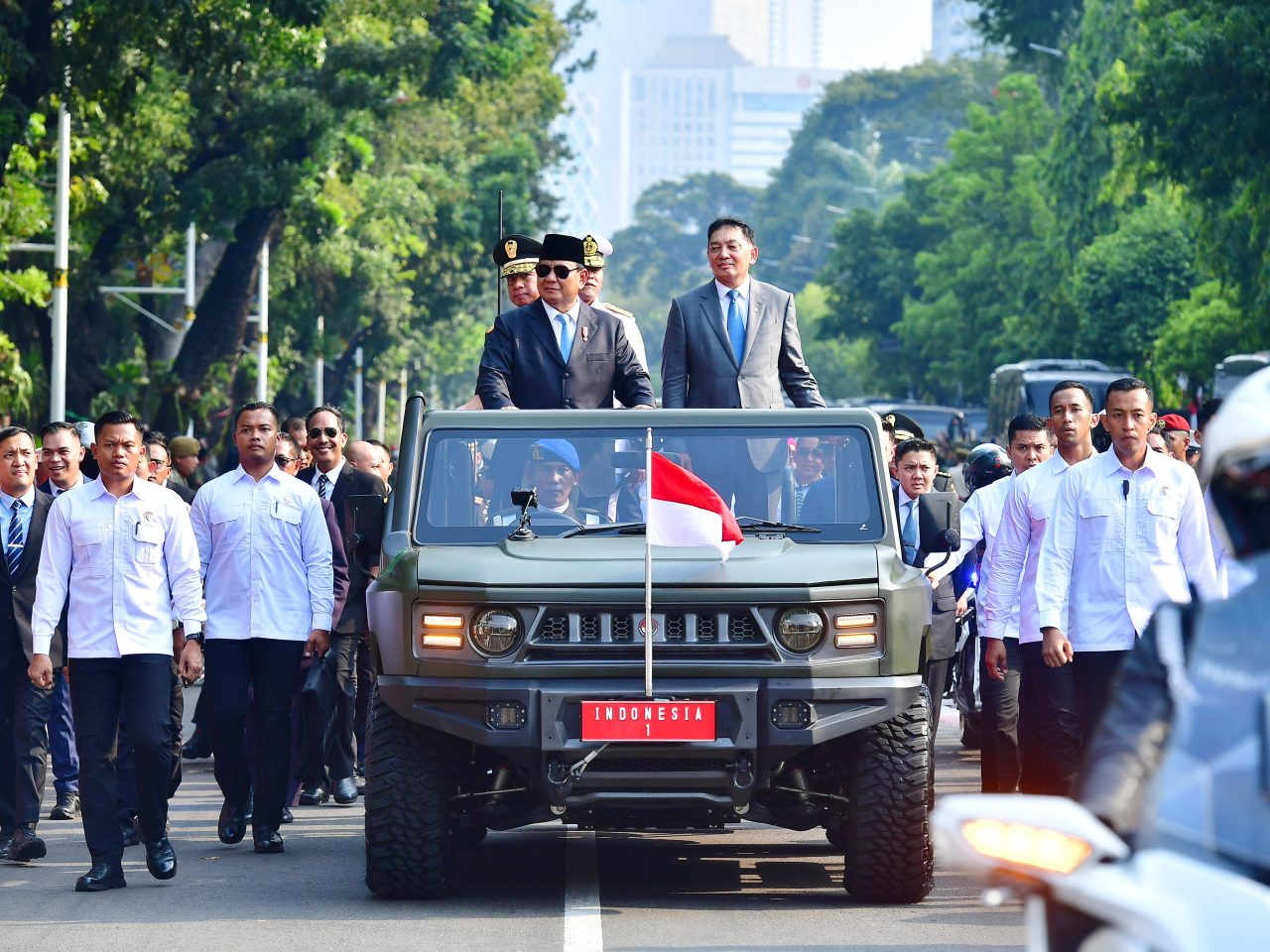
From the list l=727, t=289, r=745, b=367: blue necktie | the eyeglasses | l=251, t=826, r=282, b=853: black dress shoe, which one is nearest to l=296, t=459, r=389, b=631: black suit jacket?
the eyeglasses

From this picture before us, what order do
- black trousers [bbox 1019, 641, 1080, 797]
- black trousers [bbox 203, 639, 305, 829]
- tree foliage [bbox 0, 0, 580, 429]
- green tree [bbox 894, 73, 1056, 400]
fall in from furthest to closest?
green tree [bbox 894, 73, 1056, 400]
tree foliage [bbox 0, 0, 580, 429]
black trousers [bbox 203, 639, 305, 829]
black trousers [bbox 1019, 641, 1080, 797]

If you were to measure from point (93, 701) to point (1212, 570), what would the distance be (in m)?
4.31

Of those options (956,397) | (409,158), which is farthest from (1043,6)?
(956,397)

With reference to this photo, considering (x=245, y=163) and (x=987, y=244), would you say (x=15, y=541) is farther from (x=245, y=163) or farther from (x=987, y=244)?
(x=987, y=244)

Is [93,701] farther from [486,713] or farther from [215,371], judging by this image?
[215,371]

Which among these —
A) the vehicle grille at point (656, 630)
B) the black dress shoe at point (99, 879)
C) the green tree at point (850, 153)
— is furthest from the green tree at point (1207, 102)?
the green tree at point (850, 153)

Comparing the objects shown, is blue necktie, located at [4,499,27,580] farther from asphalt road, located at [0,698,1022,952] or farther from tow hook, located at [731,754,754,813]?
tow hook, located at [731,754,754,813]

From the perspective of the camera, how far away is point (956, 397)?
266 ft

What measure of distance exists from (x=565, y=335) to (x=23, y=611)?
269cm

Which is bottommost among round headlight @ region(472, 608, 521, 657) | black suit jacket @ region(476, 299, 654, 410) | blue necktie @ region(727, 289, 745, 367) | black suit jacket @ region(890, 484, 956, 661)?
black suit jacket @ region(890, 484, 956, 661)

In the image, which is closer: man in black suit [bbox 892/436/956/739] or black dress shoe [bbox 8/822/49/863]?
black dress shoe [bbox 8/822/49/863]

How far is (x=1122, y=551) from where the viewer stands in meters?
9.12

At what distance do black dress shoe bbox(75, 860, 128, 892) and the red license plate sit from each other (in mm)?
2111

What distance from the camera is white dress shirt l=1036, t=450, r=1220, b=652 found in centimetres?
908
